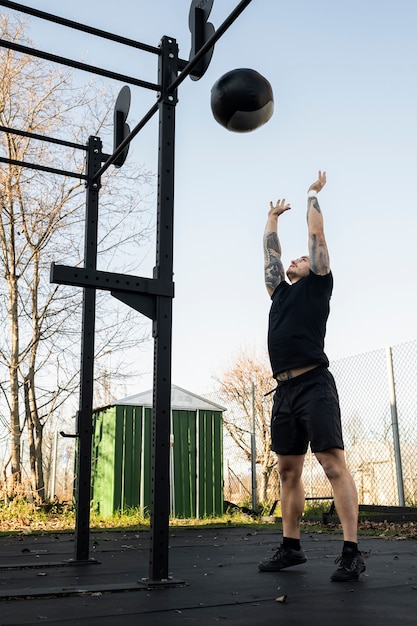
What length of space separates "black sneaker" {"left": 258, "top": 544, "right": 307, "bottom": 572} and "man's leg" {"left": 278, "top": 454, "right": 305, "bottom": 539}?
2.7 inches

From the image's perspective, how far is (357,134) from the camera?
6.48 meters

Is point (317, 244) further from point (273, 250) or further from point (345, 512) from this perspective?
point (345, 512)

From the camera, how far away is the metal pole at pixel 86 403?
10.5 ft

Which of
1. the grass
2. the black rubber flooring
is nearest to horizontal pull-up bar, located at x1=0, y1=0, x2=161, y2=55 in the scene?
the black rubber flooring

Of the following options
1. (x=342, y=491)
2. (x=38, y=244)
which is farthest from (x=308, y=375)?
(x=38, y=244)

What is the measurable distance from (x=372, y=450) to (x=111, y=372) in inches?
150

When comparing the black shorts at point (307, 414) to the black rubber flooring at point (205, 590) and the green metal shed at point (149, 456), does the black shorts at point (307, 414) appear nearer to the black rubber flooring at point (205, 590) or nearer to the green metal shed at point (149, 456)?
the black rubber flooring at point (205, 590)

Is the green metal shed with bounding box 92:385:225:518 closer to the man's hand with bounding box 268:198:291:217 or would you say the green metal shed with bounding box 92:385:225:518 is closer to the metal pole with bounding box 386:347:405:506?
the metal pole with bounding box 386:347:405:506

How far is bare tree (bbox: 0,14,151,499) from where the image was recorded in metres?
8.39

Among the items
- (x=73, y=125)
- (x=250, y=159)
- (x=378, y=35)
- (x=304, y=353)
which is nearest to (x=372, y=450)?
(x=250, y=159)

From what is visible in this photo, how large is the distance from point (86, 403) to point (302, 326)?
3.91ft

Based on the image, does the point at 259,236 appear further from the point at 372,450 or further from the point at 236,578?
the point at 372,450

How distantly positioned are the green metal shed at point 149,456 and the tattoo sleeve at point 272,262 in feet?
15.4

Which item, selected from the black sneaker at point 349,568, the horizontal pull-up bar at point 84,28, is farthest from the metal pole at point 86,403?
the black sneaker at point 349,568
